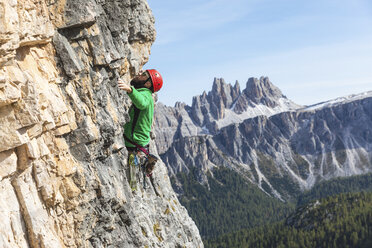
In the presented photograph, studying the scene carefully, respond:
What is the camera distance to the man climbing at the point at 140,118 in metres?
13.3

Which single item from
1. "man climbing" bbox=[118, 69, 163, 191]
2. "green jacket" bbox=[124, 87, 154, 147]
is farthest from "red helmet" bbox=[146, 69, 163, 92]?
"green jacket" bbox=[124, 87, 154, 147]

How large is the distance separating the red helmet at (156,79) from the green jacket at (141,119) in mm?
365

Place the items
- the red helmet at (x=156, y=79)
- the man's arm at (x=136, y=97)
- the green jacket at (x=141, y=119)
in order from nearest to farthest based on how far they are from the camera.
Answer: the man's arm at (x=136, y=97) → the green jacket at (x=141, y=119) → the red helmet at (x=156, y=79)

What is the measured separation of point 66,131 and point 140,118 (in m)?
3.87

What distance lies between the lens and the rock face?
862 cm

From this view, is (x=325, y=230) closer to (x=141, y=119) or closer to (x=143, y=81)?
(x=141, y=119)

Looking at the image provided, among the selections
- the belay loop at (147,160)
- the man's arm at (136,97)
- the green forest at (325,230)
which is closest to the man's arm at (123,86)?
the man's arm at (136,97)

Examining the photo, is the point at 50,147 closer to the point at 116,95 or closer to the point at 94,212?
the point at 94,212

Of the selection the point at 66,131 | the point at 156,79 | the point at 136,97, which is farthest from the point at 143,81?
the point at 66,131

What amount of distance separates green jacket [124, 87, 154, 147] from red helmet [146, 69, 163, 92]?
365 millimetres

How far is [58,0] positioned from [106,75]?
3698 millimetres

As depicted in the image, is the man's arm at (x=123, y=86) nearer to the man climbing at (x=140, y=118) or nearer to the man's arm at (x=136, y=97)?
the man's arm at (x=136, y=97)

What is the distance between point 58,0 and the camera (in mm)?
11633

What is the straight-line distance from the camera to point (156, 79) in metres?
13.8
